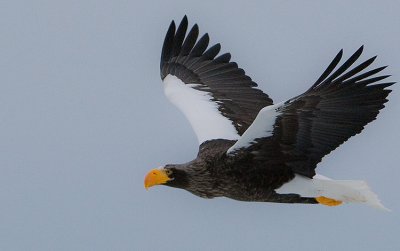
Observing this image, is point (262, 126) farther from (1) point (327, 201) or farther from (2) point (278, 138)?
(1) point (327, 201)

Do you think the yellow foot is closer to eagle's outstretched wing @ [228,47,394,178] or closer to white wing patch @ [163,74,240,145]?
eagle's outstretched wing @ [228,47,394,178]

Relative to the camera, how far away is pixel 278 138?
39.5 feet

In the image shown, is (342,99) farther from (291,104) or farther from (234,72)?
(234,72)

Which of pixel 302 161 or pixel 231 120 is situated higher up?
pixel 231 120

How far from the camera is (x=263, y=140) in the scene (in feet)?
39.5

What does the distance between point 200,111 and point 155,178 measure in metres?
1.78

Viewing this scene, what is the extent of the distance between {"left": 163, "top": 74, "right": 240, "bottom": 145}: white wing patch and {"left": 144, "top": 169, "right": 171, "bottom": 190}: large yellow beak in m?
0.98

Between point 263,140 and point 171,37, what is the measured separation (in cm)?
333

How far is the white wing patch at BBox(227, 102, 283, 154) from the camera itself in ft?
38.1

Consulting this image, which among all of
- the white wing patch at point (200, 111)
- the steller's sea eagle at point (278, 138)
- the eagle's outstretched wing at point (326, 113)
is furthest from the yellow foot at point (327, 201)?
the white wing patch at point (200, 111)

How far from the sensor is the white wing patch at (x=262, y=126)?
Result: 1162 cm

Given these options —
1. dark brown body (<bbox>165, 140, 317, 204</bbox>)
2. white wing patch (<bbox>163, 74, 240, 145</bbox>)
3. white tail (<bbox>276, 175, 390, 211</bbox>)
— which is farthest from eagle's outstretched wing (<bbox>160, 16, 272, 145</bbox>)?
white tail (<bbox>276, 175, 390, 211</bbox>)

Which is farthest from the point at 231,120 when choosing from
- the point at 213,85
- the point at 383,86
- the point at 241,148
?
the point at 383,86

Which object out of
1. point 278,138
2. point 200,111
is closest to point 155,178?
point 278,138
